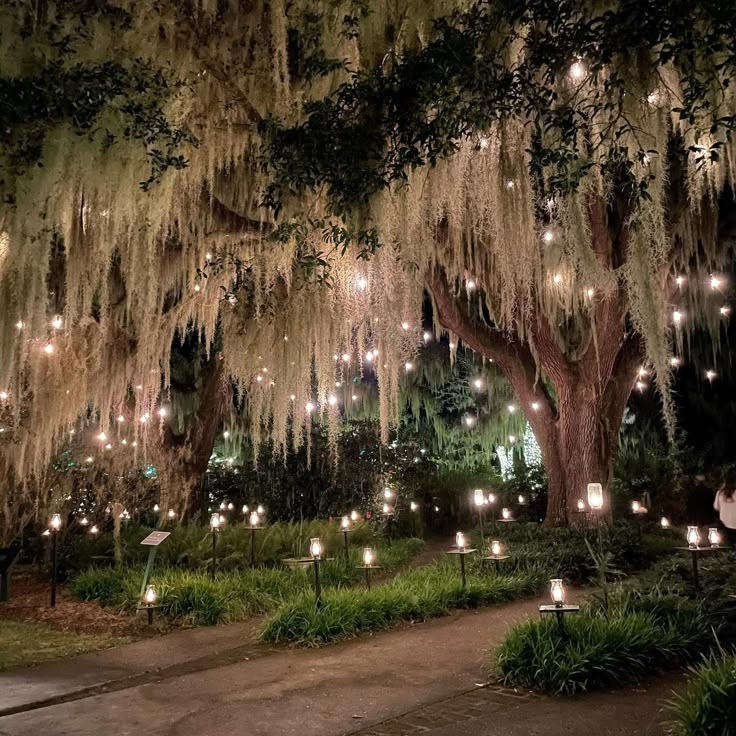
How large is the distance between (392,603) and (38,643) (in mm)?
3283

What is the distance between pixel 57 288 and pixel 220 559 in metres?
4.04

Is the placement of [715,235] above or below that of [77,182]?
above

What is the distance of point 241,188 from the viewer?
6789 mm

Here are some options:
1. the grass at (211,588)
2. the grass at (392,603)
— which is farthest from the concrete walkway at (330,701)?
the grass at (211,588)

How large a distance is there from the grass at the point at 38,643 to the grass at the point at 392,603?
165cm

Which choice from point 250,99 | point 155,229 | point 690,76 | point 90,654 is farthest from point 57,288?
point 690,76

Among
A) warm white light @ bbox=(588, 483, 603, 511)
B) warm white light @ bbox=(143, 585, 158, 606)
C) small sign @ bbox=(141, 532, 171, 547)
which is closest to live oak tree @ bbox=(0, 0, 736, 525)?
warm white light @ bbox=(588, 483, 603, 511)

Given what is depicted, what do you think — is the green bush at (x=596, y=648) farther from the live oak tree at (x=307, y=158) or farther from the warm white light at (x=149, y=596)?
the warm white light at (x=149, y=596)

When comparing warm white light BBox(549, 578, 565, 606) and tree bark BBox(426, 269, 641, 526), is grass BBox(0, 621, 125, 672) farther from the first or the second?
tree bark BBox(426, 269, 641, 526)

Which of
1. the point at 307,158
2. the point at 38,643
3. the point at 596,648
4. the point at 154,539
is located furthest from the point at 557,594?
the point at 38,643

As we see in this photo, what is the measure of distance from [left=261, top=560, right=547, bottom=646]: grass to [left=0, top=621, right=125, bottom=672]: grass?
1650 mm

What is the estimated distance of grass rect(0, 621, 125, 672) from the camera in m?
5.61

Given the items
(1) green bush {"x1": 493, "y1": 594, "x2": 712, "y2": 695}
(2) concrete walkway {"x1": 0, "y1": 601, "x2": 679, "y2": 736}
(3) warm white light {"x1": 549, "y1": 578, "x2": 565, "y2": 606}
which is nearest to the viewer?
(2) concrete walkway {"x1": 0, "y1": 601, "x2": 679, "y2": 736}

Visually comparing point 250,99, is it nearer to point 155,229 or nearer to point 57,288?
point 155,229
